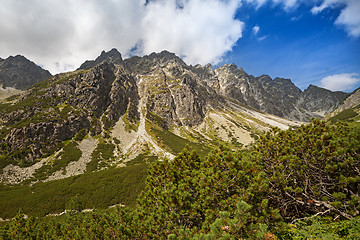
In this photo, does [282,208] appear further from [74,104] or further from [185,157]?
[74,104]

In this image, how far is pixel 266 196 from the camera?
1023 cm

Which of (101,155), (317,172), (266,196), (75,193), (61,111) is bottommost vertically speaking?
(75,193)

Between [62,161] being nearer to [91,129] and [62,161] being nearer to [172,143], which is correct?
[91,129]

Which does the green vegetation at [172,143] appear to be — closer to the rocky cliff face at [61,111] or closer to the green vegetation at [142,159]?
the green vegetation at [142,159]

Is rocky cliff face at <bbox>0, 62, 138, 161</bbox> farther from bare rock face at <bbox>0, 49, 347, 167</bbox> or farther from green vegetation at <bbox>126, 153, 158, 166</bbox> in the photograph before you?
green vegetation at <bbox>126, 153, 158, 166</bbox>

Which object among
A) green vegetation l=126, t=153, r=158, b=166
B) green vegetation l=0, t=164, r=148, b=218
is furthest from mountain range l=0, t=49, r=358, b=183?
green vegetation l=0, t=164, r=148, b=218

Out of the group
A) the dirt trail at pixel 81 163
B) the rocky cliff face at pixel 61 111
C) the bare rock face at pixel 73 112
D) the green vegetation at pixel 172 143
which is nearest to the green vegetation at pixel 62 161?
the dirt trail at pixel 81 163

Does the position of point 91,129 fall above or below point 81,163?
above

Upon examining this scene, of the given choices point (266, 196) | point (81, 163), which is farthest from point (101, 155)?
point (266, 196)

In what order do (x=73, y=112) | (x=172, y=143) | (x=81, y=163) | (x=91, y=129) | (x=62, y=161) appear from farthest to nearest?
(x=172, y=143), (x=73, y=112), (x=91, y=129), (x=81, y=163), (x=62, y=161)

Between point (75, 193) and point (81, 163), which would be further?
point (81, 163)

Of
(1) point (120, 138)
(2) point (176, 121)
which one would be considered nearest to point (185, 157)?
(1) point (120, 138)

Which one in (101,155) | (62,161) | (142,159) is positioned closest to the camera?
(62,161)

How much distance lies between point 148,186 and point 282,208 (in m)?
9.85
